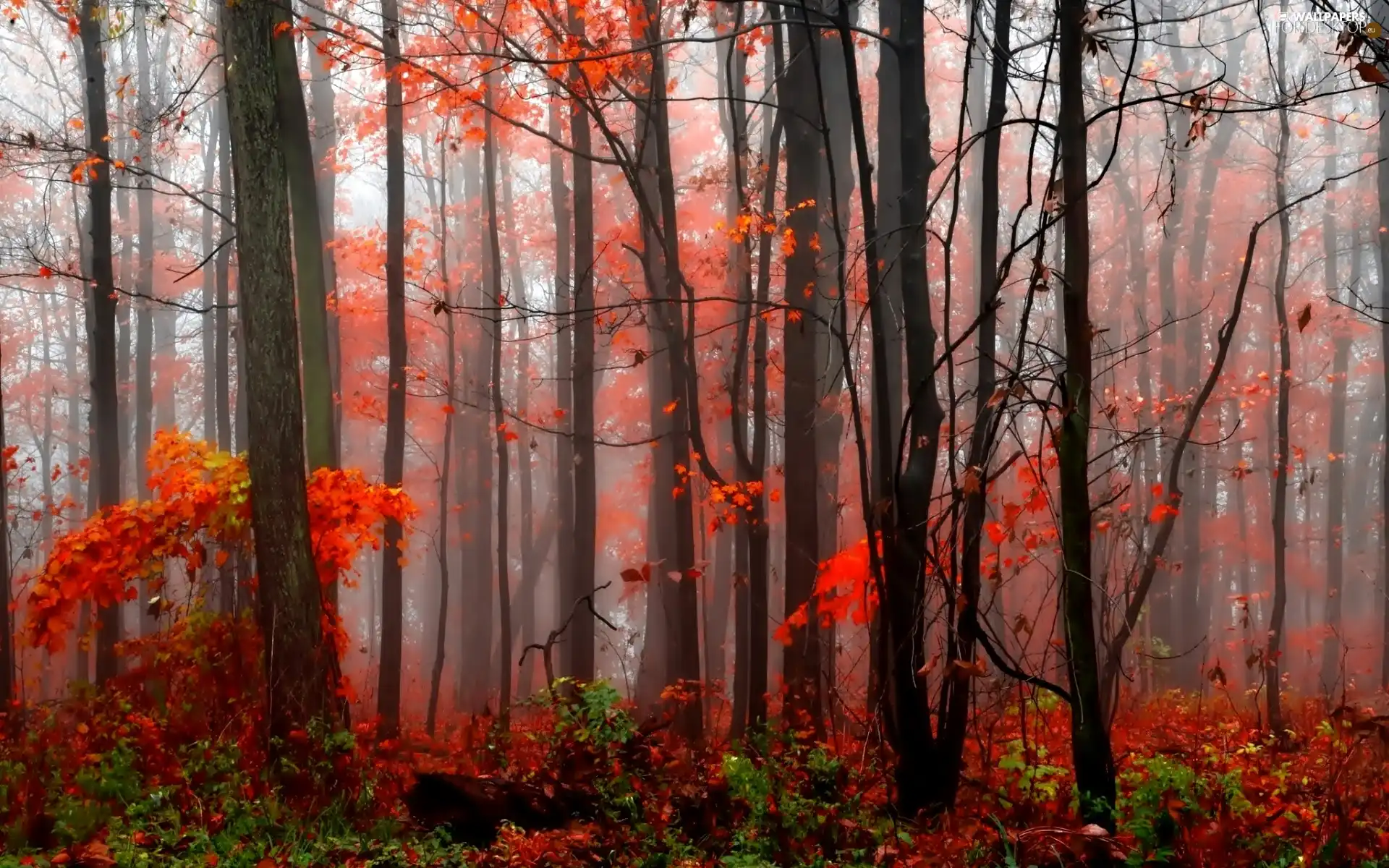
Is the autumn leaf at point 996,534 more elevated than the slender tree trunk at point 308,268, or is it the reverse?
the slender tree trunk at point 308,268

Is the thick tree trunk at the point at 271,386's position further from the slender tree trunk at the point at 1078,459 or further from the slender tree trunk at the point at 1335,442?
the slender tree trunk at the point at 1335,442

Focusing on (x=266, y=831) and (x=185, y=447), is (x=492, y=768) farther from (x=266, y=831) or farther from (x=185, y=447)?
(x=185, y=447)

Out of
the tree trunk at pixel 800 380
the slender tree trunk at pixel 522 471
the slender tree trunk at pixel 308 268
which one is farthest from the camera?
the slender tree trunk at pixel 522 471

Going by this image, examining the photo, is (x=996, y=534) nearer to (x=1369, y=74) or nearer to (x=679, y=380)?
(x=1369, y=74)

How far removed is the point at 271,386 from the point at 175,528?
6.33 ft

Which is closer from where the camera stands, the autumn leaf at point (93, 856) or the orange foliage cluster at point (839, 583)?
the autumn leaf at point (93, 856)

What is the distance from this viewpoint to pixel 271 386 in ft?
25.1

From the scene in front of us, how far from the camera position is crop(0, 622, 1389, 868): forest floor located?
15.1 feet

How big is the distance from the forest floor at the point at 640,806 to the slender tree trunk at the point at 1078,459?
0.30 meters

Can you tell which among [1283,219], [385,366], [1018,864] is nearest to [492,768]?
[1018,864]

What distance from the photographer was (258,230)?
759 cm

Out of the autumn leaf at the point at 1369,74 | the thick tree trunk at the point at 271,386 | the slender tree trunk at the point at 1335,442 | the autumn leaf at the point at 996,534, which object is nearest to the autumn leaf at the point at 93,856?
the thick tree trunk at the point at 271,386

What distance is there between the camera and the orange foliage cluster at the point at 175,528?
834cm

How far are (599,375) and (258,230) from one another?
2025cm
